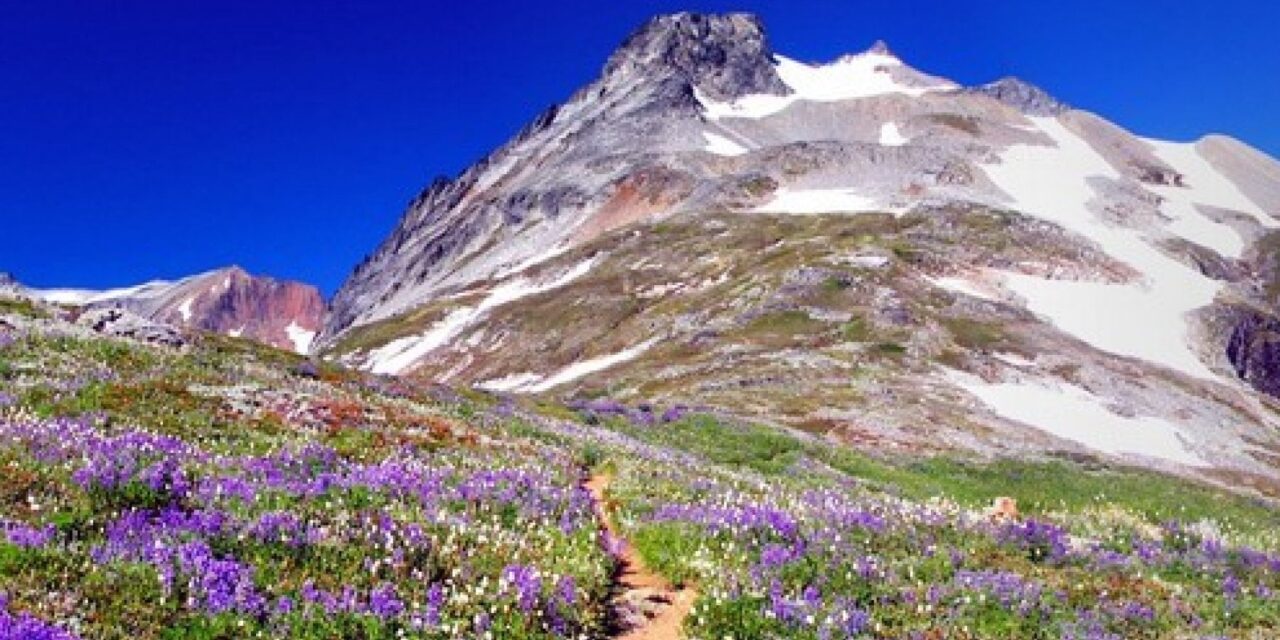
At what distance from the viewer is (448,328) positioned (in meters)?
179

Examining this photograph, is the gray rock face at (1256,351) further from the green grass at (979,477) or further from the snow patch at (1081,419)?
the green grass at (979,477)

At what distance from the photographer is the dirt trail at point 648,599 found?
1288 cm

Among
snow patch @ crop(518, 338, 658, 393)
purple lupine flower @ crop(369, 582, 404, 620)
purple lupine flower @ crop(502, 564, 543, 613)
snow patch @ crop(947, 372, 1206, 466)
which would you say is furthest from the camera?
snow patch @ crop(518, 338, 658, 393)

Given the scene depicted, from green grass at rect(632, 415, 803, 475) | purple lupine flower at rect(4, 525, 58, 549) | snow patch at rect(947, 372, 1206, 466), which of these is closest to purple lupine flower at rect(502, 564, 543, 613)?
purple lupine flower at rect(4, 525, 58, 549)

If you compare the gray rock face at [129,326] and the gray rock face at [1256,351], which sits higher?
the gray rock face at [1256,351]

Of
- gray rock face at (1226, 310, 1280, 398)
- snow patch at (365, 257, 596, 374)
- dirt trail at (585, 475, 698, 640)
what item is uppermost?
snow patch at (365, 257, 596, 374)

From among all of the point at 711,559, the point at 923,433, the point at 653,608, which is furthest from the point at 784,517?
the point at 923,433

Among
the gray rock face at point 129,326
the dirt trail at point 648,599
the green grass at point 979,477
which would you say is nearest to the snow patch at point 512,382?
the green grass at point 979,477

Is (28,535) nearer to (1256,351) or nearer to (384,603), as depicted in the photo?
(384,603)

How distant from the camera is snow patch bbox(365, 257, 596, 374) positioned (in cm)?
17175

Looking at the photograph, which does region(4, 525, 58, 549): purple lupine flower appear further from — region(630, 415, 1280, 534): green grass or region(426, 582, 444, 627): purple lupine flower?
region(630, 415, 1280, 534): green grass

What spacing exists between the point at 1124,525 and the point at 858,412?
4623 cm

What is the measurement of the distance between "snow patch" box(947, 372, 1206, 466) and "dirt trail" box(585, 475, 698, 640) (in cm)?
6222

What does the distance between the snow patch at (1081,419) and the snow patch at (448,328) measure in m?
101
